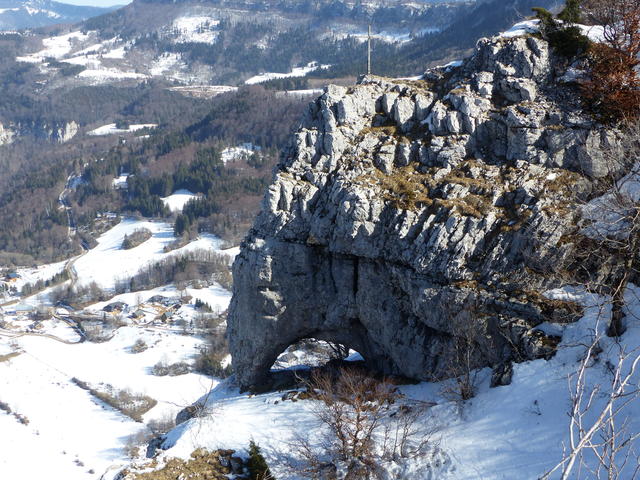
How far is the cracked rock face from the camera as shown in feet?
70.0

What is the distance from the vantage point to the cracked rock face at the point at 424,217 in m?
21.3

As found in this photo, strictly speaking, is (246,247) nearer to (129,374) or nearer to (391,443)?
(391,443)

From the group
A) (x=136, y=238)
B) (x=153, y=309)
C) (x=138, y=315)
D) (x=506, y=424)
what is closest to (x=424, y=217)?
(x=506, y=424)

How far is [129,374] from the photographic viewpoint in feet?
253

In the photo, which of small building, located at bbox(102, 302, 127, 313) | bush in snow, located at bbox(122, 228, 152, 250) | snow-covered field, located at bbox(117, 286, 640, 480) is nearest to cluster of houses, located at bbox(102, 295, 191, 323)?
small building, located at bbox(102, 302, 127, 313)

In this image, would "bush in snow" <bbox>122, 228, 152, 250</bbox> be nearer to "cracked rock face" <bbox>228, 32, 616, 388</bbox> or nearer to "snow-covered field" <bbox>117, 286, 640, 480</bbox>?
"cracked rock face" <bbox>228, 32, 616, 388</bbox>

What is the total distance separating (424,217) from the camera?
2366 centimetres

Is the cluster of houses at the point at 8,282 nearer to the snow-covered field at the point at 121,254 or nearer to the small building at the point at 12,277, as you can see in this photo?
the small building at the point at 12,277

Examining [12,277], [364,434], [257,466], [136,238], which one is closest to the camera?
[364,434]

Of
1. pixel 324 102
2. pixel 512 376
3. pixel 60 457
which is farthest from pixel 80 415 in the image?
pixel 512 376

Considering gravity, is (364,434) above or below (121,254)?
above

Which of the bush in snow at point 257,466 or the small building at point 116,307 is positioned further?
the small building at point 116,307

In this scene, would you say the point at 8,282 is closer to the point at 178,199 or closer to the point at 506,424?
the point at 178,199

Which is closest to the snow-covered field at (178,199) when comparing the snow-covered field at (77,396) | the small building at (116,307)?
the small building at (116,307)
